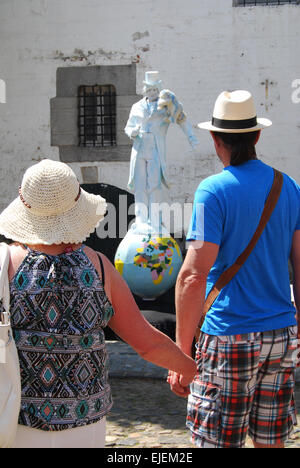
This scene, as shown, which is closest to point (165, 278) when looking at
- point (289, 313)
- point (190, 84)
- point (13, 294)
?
point (190, 84)

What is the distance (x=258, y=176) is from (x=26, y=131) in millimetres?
9385

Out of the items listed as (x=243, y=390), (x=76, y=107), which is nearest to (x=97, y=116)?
(x=76, y=107)

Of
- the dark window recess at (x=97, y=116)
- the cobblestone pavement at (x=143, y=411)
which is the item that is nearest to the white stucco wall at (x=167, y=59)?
the dark window recess at (x=97, y=116)

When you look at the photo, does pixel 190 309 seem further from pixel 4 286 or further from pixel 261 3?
pixel 261 3

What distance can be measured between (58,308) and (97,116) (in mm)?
9764

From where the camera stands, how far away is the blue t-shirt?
7.04ft

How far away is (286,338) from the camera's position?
2.16 m

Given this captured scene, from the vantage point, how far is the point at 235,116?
94.7 inches

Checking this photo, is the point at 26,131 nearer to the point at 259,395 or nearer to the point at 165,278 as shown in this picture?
the point at 165,278

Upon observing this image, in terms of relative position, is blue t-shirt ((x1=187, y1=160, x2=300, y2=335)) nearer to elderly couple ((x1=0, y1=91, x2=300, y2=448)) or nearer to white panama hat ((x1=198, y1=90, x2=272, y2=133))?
elderly couple ((x1=0, y1=91, x2=300, y2=448))

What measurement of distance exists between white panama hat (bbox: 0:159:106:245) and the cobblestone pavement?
210 centimetres

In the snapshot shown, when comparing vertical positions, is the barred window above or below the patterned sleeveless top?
above

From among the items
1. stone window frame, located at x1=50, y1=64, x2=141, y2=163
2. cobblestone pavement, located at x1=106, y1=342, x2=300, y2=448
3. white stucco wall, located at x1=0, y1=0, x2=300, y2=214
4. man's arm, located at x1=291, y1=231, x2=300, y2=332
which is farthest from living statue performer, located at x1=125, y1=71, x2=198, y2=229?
man's arm, located at x1=291, y1=231, x2=300, y2=332

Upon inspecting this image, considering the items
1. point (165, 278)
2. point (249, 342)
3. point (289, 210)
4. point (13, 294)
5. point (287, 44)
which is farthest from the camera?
point (287, 44)
